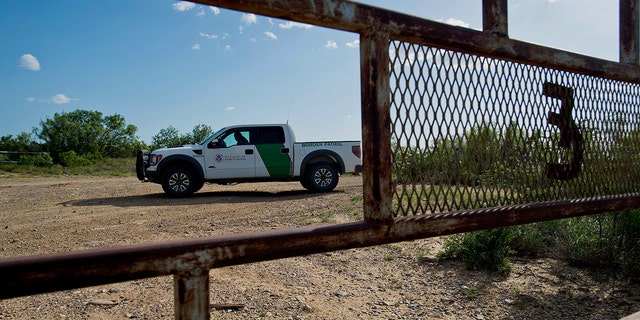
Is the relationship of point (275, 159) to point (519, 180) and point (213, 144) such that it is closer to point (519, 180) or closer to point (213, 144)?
point (213, 144)

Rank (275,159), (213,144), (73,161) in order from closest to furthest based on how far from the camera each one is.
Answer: (213,144) < (275,159) < (73,161)

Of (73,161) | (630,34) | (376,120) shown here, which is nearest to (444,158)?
(376,120)

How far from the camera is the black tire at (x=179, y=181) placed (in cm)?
1087

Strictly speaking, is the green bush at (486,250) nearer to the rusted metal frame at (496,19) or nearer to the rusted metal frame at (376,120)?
the rusted metal frame at (496,19)

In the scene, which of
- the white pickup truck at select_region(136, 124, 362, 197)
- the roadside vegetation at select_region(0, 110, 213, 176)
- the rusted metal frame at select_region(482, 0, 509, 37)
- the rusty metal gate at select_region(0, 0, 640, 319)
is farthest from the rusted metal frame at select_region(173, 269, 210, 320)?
the roadside vegetation at select_region(0, 110, 213, 176)

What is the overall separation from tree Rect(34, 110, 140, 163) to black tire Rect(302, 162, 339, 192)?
2936 centimetres

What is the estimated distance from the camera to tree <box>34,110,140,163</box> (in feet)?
130

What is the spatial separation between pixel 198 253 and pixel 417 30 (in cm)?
119

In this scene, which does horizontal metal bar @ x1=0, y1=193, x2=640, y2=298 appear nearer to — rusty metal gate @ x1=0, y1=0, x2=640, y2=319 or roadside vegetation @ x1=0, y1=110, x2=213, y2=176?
rusty metal gate @ x1=0, y1=0, x2=640, y2=319

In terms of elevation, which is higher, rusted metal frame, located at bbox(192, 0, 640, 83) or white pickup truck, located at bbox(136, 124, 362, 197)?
rusted metal frame, located at bbox(192, 0, 640, 83)

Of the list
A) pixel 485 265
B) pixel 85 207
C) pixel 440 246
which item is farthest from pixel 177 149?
pixel 485 265

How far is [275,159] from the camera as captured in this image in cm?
1134

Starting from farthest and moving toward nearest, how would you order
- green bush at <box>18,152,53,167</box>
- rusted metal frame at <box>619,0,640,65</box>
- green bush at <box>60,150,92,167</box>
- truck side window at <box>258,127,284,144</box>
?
green bush at <box>60,150,92,167</box>
green bush at <box>18,152,53,167</box>
truck side window at <box>258,127,284,144</box>
rusted metal frame at <box>619,0,640,65</box>

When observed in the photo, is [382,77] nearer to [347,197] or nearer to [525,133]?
[525,133]
